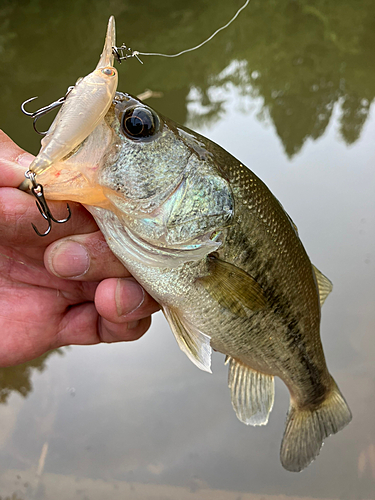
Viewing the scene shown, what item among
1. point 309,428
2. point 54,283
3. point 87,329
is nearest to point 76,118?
point 54,283

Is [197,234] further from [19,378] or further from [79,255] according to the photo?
[19,378]

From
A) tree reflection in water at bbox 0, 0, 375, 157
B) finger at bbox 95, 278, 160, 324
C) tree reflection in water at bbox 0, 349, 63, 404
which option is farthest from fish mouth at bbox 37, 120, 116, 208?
tree reflection in water at bbox 0, 0, 375, 157

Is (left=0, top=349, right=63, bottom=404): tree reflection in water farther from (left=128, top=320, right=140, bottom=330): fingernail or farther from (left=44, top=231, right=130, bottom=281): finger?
(left=44, top=231, right=130, bottom=281): finger

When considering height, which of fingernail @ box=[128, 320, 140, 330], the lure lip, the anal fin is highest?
the lure lip

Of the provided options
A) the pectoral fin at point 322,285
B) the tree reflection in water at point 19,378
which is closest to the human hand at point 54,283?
the pectoral fin at point 322,285

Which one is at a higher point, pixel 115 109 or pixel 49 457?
pixel 115 109

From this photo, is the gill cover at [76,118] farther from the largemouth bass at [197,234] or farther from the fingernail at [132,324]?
the fingernail at [132,324]

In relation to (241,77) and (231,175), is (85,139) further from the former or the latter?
(241,77)

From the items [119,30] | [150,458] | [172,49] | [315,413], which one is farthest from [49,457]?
[119,30]
